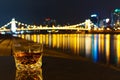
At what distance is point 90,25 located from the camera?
6161 inches

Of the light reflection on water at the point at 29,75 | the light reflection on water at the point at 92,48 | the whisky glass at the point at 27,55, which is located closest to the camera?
the light reflection on water at the point at 29,75

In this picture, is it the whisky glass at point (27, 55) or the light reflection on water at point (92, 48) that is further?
the light reflection on water at point (92, 48)

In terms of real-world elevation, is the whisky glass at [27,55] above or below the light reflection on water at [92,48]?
above

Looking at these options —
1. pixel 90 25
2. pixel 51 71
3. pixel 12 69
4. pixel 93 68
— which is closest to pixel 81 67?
pixel 93 68

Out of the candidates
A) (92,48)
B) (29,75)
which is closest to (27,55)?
(29,75)

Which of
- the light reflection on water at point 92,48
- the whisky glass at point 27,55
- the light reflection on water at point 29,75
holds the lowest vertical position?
the light reflection on water at point 92,48

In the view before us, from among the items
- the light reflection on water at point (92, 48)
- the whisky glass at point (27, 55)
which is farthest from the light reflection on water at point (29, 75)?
the light reflection on water at point (92, 48)

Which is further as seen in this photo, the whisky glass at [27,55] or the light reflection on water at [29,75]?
the whisky glass at [27,55]

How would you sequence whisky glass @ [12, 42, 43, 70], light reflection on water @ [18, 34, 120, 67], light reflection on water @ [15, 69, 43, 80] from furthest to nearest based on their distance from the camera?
light reflection on water @ [18, 34, 120, 67] → whisky glass @ [12, 42, 43, 70] → light reflection on water @ [15, 69, 43, 80]

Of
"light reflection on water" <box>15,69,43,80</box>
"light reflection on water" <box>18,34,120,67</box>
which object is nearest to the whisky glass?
"light reflection on water" <box>15,69,43,80</box>

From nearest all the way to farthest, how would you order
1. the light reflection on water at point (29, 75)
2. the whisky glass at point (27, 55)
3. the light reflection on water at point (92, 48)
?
1. the light reflection on water at point (29, 75)
2. the whisky glass at point (27, 55)
3. the light reflection on water at point (92, 48)

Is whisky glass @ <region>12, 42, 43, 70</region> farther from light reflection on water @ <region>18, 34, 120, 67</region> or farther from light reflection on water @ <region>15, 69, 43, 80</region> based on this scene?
light reflection on water @ <region>18, 34, 120, 67</region>

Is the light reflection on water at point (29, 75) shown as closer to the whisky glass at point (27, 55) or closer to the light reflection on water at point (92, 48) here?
the whisky glass at point (27, 55)

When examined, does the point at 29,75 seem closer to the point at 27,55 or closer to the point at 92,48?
the point at 27,55
